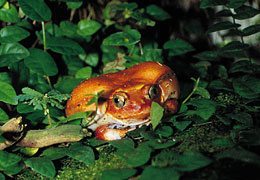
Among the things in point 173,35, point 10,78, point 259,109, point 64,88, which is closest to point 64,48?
point 64,88

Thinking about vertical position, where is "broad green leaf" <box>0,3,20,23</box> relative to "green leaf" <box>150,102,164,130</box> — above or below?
above

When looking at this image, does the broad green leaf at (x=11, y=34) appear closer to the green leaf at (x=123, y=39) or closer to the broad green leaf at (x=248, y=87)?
the green leaf at (x=123, y=39)

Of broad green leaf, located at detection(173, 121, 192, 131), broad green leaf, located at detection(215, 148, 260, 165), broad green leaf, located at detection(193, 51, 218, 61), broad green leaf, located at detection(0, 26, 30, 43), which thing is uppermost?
broad green leaf, located at detection(0, 26, 30, 43)

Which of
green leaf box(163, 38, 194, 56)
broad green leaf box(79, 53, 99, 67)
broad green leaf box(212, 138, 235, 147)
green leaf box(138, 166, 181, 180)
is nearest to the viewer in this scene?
green leaf box(138, 166, 181, 180)

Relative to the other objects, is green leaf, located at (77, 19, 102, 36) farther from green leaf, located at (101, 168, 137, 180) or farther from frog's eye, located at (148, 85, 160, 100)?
green leaf, located at (101, 168, 137, 180)

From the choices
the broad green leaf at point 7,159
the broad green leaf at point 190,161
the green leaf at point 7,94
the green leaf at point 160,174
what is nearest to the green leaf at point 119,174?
the green leaf at point 160,174

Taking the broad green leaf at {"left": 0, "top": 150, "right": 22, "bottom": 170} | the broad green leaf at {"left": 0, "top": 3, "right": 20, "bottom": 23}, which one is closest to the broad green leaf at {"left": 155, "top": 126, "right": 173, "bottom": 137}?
the broad green leaf at {"left": 0, "top": 150, "right": 22, "bottom": 170}
